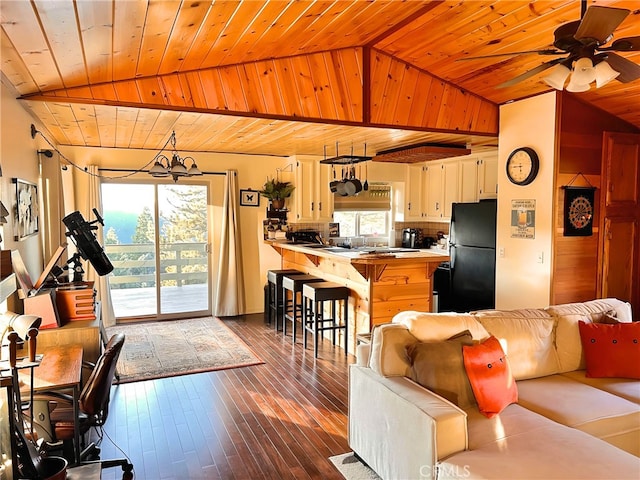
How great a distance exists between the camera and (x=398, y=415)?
2391 mm

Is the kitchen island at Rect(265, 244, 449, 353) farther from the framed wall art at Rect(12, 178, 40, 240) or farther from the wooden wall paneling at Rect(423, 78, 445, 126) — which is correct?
the framed wall art at Rect(12, 178, 40, 240)

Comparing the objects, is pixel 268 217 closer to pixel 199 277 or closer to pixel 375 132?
pixel 199 277

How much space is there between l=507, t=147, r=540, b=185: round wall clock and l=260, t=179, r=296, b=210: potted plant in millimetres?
3206

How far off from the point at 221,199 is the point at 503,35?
448 centimetres

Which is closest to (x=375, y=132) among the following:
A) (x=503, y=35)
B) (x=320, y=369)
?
(x=503, y=35)

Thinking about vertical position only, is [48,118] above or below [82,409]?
above

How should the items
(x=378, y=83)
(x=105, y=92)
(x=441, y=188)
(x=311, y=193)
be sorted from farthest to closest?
(x=441, y=188) → (x=311, y=193) → (x=378, y=83) → (x=105, y=92)

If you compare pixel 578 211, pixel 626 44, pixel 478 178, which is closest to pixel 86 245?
pixel 626 44

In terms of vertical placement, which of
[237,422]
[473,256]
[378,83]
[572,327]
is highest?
[378,83]

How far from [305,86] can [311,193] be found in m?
2.98

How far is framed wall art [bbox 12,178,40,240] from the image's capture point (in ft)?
10.3

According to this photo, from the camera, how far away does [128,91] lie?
332cm

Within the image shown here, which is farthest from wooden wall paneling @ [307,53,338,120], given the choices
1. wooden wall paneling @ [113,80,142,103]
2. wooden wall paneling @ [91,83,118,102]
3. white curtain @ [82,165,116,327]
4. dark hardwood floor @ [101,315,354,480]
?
white curtain @ [82,165,116,327]

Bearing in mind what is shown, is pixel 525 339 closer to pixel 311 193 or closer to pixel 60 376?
pixel 60 376
